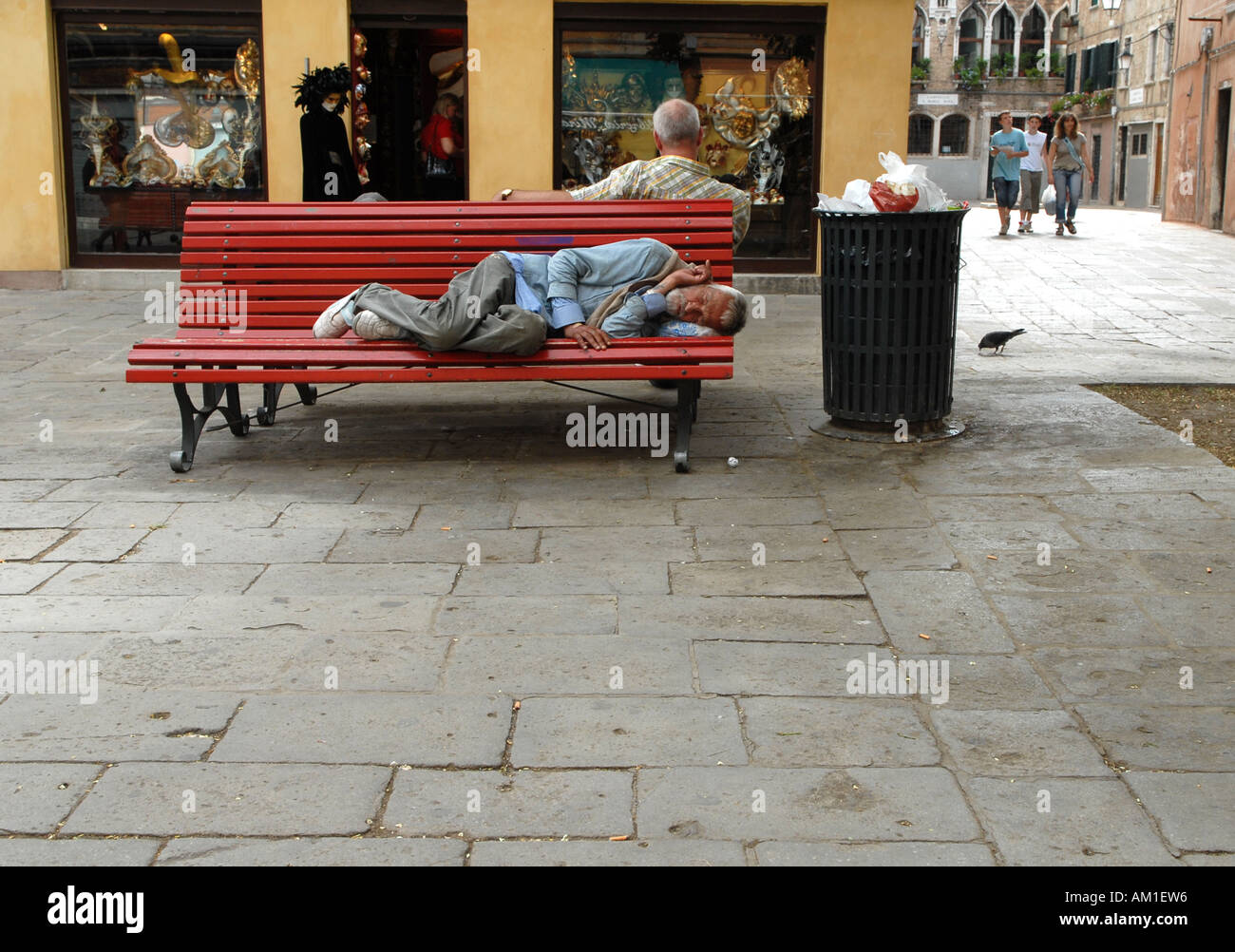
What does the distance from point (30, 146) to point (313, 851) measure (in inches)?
447

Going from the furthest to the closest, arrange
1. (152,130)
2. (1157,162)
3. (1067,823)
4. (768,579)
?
(1157,162) < (152,130) < (768,579) < (1067,823)

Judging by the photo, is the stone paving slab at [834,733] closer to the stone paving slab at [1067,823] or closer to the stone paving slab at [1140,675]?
the stone paving slab at [1067,823]

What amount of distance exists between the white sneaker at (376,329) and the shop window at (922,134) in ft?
185

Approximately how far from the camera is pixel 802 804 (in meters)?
3.08

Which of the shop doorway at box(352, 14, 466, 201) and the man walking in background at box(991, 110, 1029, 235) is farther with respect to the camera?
the man walking in background at box(991, 110, 1029, 235)

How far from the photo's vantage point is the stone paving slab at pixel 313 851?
284 centimetres

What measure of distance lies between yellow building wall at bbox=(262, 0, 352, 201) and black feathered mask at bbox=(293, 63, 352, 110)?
20cm

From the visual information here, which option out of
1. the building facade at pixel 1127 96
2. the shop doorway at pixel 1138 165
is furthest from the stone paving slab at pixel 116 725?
the shop doorway at pixel 1138 165

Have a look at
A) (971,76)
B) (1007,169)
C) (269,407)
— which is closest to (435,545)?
(269,407)

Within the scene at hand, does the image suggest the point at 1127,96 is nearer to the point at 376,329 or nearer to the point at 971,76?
the point at 971,76

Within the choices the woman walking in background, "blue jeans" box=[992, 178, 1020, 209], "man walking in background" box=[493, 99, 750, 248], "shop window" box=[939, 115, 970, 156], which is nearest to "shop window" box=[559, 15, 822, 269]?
"man walking in background" box=[493, 99, 750, 248]

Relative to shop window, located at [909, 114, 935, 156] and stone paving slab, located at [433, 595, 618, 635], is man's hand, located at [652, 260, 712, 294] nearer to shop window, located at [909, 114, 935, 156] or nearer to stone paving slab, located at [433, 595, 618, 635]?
stone paving slab, located at [433, 595, 618, 635]

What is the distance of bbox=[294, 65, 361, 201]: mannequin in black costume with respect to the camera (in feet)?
38.7

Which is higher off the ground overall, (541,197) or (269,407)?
(541,197)
